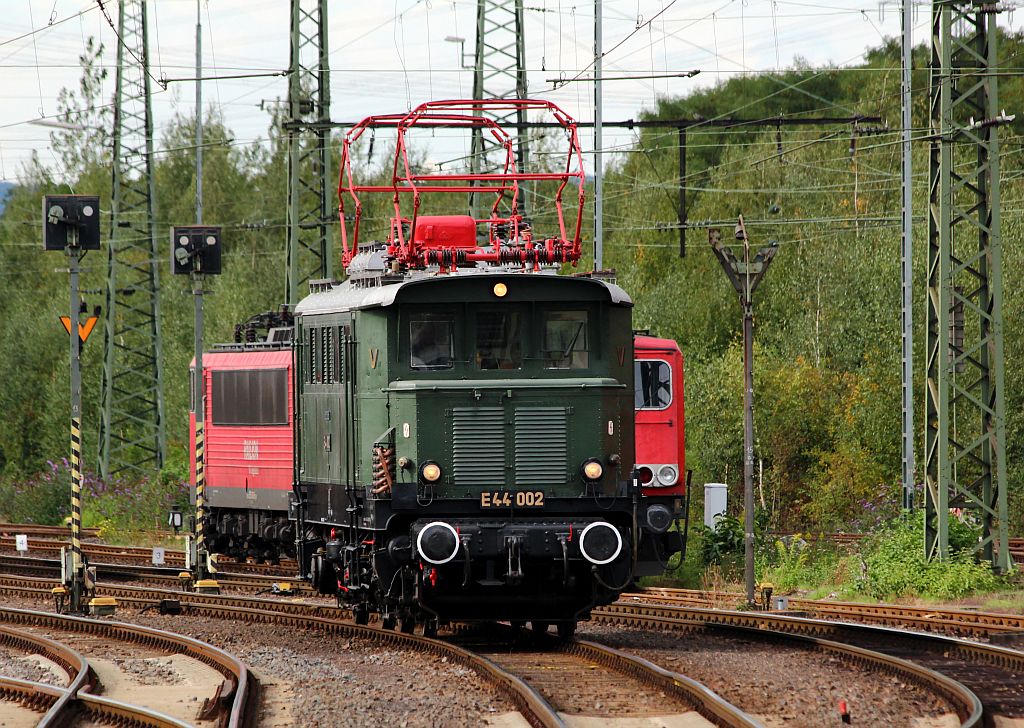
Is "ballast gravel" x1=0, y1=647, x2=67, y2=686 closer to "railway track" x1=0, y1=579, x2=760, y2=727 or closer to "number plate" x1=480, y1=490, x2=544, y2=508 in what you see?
"railway track" x1=0, y1=579, x2=760, y2=727

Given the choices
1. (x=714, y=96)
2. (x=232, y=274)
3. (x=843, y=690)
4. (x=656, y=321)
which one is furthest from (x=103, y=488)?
(x=714, y=96)

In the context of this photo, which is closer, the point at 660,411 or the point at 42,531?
the point at 660,411

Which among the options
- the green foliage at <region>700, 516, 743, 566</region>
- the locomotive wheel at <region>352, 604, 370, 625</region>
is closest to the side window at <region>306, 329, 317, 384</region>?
the locomotive wheel at <region>352, 604, 370, 625</region>

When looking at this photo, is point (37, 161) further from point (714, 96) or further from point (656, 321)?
point (656, 321)

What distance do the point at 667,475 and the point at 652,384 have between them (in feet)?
3.89

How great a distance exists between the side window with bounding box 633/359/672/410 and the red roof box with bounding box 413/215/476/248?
11.2 ft

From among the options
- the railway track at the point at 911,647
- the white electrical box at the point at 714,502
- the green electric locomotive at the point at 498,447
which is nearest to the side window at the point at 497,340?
the green electric locomotive at the point at 498,447

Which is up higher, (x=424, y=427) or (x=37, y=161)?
(x=37, y=161)

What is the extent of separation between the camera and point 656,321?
4141 centimetres

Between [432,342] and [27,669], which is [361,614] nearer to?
[27,669]

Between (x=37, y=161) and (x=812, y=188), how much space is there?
125ft

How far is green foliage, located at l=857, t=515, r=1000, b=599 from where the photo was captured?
66.2ft

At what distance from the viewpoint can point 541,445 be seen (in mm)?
14680

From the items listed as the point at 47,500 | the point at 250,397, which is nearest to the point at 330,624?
the point at 250,397
